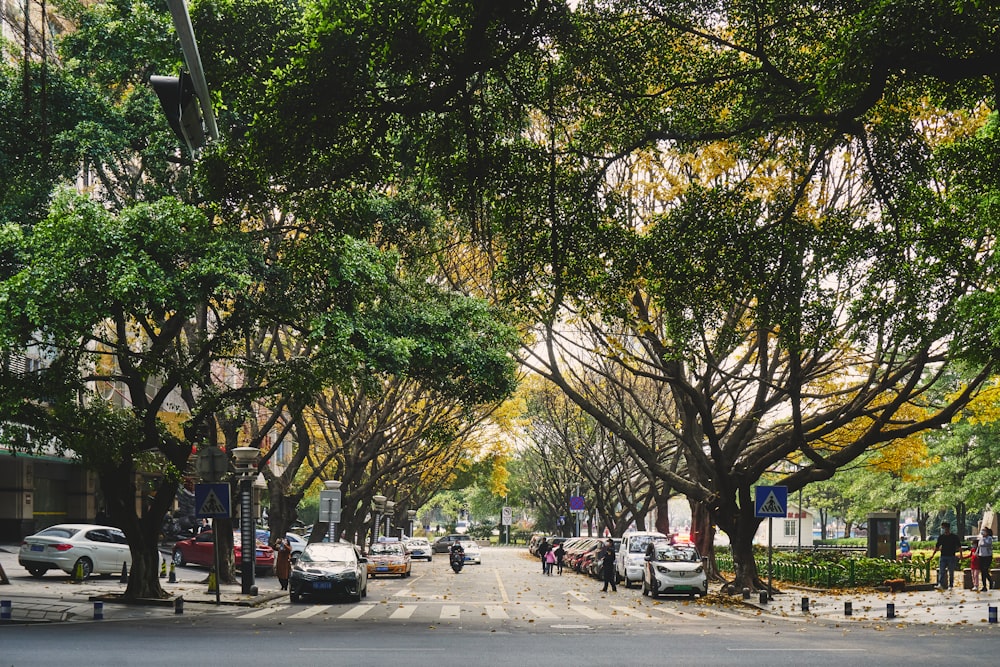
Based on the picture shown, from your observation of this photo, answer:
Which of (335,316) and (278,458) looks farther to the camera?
(278,458)

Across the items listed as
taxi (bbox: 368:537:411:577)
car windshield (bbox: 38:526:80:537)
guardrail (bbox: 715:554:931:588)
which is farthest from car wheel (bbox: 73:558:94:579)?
guardrail (bbox: 715:554:931:588)

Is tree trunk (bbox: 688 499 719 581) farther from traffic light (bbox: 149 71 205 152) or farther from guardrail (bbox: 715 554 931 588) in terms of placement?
traffic light (bbox: 149 71 205 152)

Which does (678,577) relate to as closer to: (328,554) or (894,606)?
(894,606)

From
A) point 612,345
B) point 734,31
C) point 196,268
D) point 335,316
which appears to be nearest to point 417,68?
point 734,31

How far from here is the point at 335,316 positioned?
810 inches

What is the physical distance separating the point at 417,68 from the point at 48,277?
369 inches

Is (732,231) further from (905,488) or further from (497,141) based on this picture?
(905,488)

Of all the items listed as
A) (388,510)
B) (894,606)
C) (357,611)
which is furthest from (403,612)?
(388,510)

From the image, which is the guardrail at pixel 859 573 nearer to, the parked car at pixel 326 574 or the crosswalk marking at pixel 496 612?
the crosswalk marking at pixel 496 612

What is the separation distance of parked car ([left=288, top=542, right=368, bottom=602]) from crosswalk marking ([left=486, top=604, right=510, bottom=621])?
320cm

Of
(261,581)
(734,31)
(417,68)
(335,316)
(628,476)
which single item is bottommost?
(261,581)

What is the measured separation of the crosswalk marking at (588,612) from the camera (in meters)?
20.9

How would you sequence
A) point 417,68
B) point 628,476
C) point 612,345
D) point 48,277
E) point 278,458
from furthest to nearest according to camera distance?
point 278,458 → point 628,476 → point 612,345 → point 48,277 → point 417,68

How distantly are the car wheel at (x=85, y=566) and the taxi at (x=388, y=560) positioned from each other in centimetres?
1199
